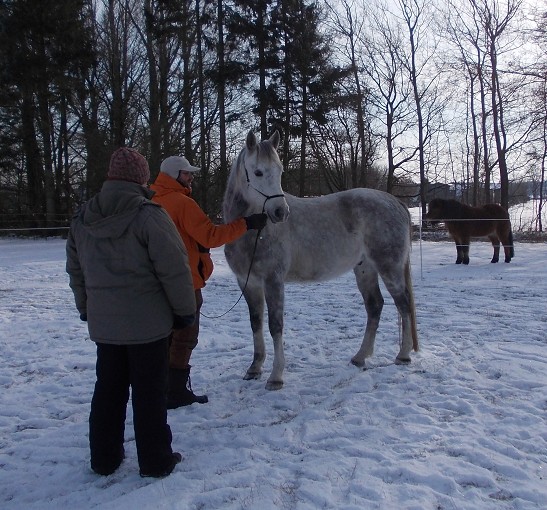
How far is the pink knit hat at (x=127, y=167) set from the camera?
2467mm

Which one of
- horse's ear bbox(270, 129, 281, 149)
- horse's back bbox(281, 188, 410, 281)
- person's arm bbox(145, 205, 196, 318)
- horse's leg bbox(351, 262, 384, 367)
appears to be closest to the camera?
person's arm bbox(145, 205, 196, 318)

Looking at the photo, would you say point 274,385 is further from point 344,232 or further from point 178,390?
point 344,232

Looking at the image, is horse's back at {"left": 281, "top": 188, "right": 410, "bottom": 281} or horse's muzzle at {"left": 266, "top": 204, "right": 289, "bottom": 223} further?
horse's back at {"left": 281, "top": 188, "right": 410, "bottom": 281}

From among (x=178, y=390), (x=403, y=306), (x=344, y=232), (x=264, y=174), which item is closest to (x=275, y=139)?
(x=264, y=174)

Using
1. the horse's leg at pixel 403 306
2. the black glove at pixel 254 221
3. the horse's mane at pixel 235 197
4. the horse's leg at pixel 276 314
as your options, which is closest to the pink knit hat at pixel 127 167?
the black glove at pixel 254 221

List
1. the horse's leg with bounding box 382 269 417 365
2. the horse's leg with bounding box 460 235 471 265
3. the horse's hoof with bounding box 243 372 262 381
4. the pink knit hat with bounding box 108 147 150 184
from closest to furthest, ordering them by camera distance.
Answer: the pink knit hat with bounding box 108 147 150 184, the horse's hoof with bounding box 243 372 262 381, the horse's leg with bounding box 382 269 417 365, the horse's leg with bounding box 460 235 471 265

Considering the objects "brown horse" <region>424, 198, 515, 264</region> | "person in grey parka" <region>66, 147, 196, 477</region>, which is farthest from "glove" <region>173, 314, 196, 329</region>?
"brown horse" <region>424, 198, 515, 264</region>

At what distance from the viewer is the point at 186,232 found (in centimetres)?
336

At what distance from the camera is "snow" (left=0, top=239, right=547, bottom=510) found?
2377mm

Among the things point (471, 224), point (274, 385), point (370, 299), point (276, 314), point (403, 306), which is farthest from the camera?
point (471, 224)

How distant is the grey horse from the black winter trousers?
4.82ft

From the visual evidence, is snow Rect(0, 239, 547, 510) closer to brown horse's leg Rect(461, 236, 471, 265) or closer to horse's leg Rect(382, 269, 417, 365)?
horse's leg Rect(382, 269, 417, 365)

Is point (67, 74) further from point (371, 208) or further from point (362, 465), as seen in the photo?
point (362, 465)

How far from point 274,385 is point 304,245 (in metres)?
1.26
